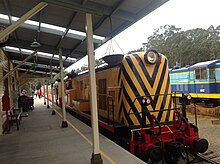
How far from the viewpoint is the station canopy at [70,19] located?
4.98m

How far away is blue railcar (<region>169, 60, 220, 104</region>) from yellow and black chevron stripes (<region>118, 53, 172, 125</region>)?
9.81 m

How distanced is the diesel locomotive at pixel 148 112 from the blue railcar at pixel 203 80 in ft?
31.3

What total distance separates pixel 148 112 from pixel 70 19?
11.9ft

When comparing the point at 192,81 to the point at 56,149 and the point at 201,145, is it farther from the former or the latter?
the point at 56,149

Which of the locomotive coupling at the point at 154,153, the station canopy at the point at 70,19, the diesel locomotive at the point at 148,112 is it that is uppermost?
the station canopy at the point at 70,19

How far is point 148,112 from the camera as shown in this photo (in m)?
5.20

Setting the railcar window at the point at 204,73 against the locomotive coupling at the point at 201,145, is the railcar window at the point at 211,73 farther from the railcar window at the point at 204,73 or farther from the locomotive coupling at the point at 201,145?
the locomotive coupling at the point at 201,145

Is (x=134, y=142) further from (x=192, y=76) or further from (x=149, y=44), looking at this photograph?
(x=149, y=44)

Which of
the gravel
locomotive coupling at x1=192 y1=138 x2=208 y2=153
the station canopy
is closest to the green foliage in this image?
the gravel

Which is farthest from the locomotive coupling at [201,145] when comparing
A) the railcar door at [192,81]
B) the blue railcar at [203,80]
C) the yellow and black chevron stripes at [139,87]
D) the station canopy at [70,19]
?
the railcar door at [192,81]

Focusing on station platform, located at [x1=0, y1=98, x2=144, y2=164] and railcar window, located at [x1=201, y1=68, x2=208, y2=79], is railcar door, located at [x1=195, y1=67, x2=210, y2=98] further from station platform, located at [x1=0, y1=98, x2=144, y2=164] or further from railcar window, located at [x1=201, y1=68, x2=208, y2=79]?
station platform, located at [x1=0, y1=98, x2=144, y2=164]

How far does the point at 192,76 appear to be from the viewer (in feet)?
56.1

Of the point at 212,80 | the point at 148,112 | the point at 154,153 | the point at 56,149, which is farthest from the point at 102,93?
the point at 212,80

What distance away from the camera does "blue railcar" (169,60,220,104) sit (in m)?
14.8
